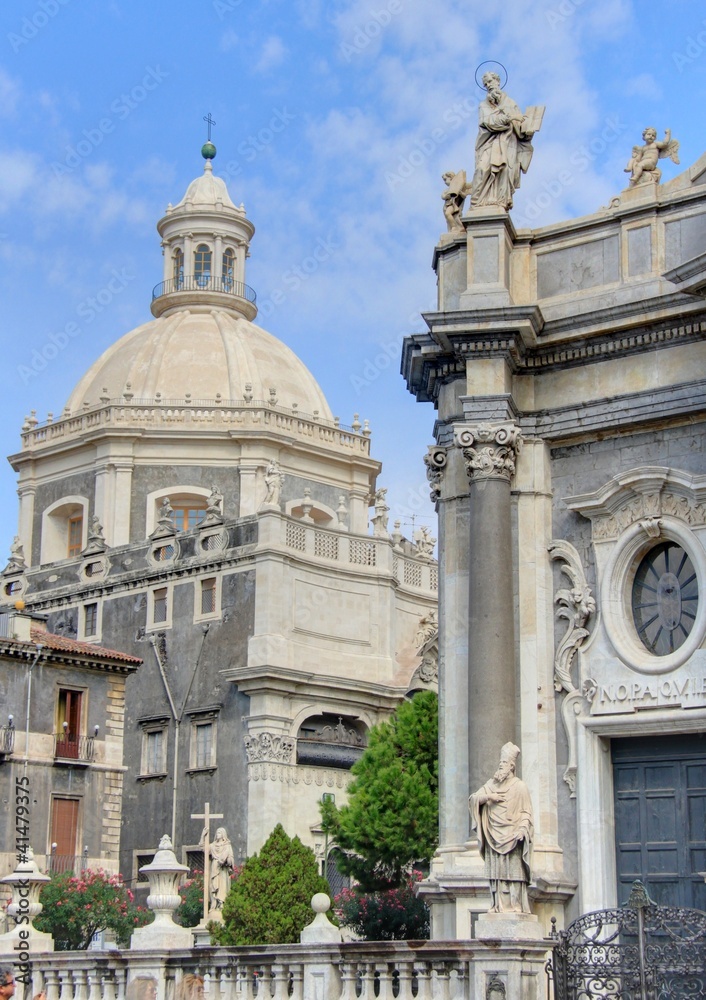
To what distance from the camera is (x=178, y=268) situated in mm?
55906

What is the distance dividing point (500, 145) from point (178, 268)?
36230 mm

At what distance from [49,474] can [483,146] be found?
33455mm

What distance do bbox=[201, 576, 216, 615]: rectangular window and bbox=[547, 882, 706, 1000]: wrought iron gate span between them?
93.7 feet

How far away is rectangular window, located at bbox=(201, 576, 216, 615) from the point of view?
43.3 meters

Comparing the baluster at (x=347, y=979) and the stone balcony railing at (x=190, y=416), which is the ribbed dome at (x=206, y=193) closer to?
the stone balcony railing at (x=190, y=416)

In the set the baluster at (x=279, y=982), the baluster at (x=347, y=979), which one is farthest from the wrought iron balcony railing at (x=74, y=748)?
the baluster at (x=347, y=979)

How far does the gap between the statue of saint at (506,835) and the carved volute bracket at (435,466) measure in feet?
18.9

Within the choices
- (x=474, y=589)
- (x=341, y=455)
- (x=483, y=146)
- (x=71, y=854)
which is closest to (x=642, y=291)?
(x=483, y=146)

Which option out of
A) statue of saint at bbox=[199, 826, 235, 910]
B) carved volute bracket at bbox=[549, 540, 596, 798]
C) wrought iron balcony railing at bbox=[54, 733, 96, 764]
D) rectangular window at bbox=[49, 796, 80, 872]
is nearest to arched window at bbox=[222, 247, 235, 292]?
wrought iron balcony railing at bbox=[54, 733, 96, 764]

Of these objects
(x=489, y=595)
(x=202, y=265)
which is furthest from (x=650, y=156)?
(x=202, y=265)

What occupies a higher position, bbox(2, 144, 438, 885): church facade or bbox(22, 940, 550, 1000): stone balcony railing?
bbox(2, 144, 438, 885): church facade

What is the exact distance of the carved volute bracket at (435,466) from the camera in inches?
826

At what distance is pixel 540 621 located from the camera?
65.2 ft

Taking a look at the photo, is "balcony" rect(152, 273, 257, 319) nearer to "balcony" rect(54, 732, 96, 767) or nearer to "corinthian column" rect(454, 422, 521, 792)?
"balcony" rect(54, 732, 96, 767)
